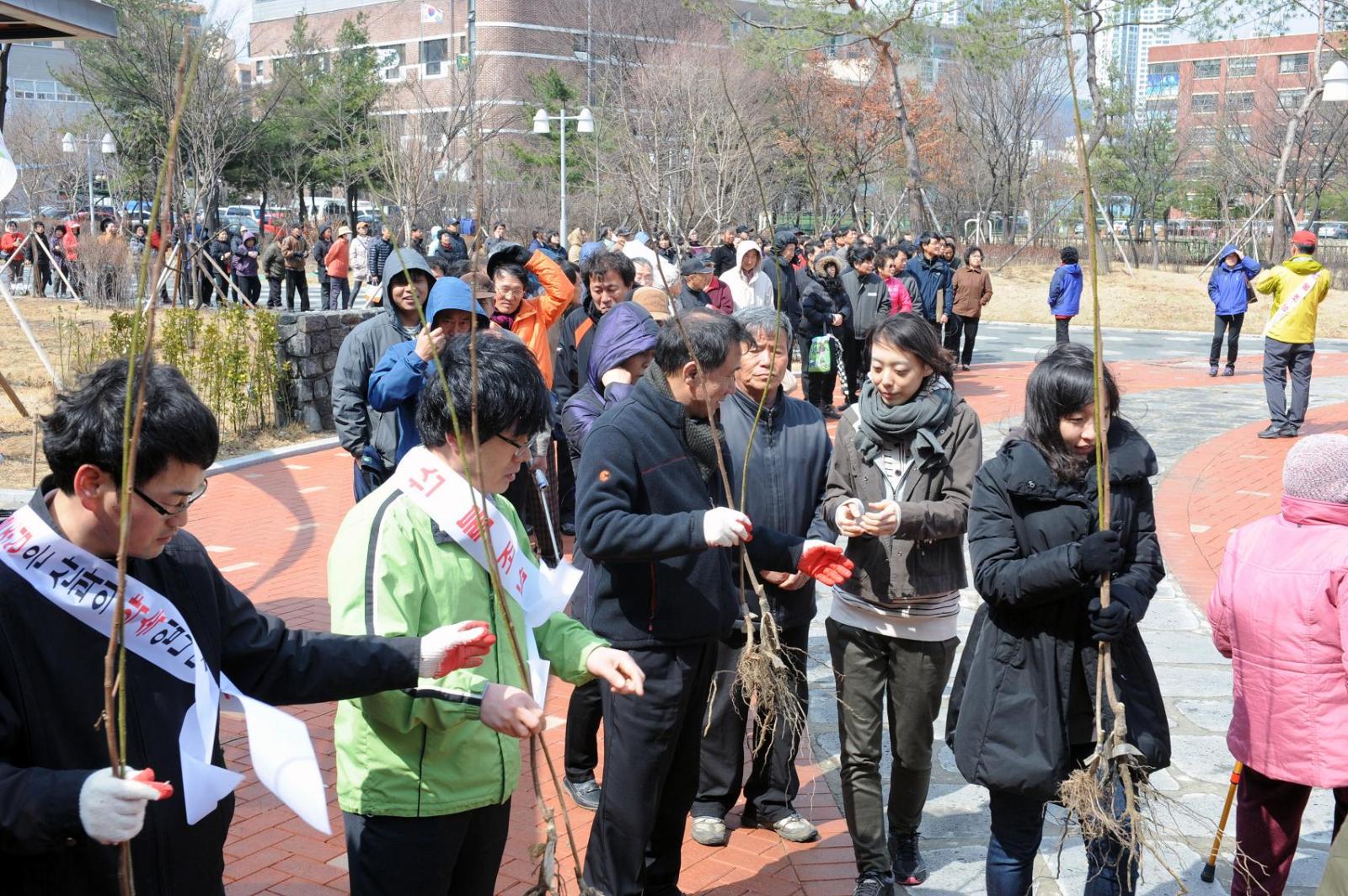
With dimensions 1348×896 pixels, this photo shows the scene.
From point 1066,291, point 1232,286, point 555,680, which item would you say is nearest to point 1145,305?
point 1066,291

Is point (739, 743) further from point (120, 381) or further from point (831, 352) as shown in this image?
→ point (831, 352)

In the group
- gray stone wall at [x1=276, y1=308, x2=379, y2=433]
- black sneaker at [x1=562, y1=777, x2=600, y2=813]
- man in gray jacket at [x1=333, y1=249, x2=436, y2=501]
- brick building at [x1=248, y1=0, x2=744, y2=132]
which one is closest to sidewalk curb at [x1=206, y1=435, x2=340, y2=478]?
gray stone wall at [x1=276, y1=308, x2=379, y2=433]

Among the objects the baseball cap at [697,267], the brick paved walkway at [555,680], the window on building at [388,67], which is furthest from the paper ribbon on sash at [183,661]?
the window on building at [388,67]

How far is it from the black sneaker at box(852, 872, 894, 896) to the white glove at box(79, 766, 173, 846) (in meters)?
2.53

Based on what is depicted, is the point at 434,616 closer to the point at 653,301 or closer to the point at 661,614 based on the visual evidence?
the point at 661,614

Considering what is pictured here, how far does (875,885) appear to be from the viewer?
3793 millimetres

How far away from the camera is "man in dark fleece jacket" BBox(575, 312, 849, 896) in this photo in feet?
11.1

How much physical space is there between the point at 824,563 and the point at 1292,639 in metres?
1.19

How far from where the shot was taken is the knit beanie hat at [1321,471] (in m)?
3.19

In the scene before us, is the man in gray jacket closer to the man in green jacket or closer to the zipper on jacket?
the zipper on jacket

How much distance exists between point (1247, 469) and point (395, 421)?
7.85m

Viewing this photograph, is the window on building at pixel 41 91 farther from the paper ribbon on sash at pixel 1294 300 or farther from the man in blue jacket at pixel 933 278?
the paper ribbon on sash at pixel 1294 300

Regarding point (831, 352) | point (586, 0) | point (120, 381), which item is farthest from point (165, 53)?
point (586, 0)

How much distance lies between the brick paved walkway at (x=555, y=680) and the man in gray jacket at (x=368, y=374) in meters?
1.09
